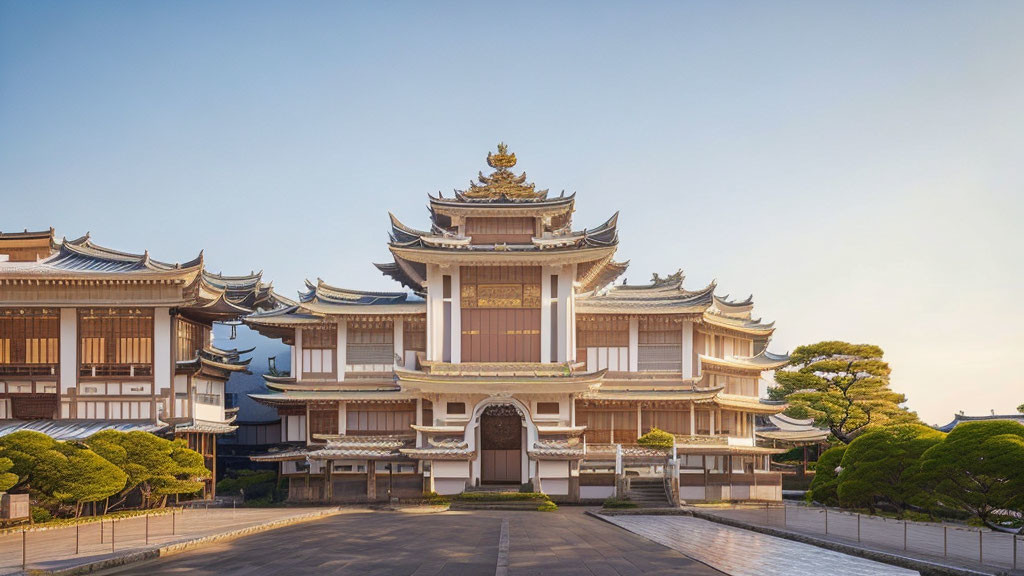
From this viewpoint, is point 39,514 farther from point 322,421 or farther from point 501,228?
point 501,228

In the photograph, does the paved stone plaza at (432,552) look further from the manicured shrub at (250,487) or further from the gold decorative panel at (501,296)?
the manicured shrub at (250,487)

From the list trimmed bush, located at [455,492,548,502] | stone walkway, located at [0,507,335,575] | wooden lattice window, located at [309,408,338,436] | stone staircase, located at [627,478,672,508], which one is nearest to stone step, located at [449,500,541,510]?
trimmed bush, located at [455,492,548,502]

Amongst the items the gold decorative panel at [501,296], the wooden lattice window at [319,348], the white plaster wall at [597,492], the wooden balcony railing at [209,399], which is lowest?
the white plaster wall at [597,492]

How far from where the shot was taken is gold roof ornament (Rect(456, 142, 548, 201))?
52.4 m

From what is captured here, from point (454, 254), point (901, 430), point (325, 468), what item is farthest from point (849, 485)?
point (325, 468)

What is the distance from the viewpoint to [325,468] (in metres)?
45.6

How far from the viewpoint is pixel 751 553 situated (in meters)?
23.7

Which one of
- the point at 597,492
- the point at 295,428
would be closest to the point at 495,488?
the point at 597,492

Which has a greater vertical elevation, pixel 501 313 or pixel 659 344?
pixel 501 313

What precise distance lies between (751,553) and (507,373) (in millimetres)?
22843

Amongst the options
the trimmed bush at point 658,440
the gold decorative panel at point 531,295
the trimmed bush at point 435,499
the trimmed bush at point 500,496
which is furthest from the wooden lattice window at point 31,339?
the trimmed bush at point 658,440

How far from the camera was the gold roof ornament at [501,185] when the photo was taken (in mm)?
52406

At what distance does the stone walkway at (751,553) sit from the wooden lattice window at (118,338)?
1054 inches

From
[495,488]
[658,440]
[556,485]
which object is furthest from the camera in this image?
[658,440]
